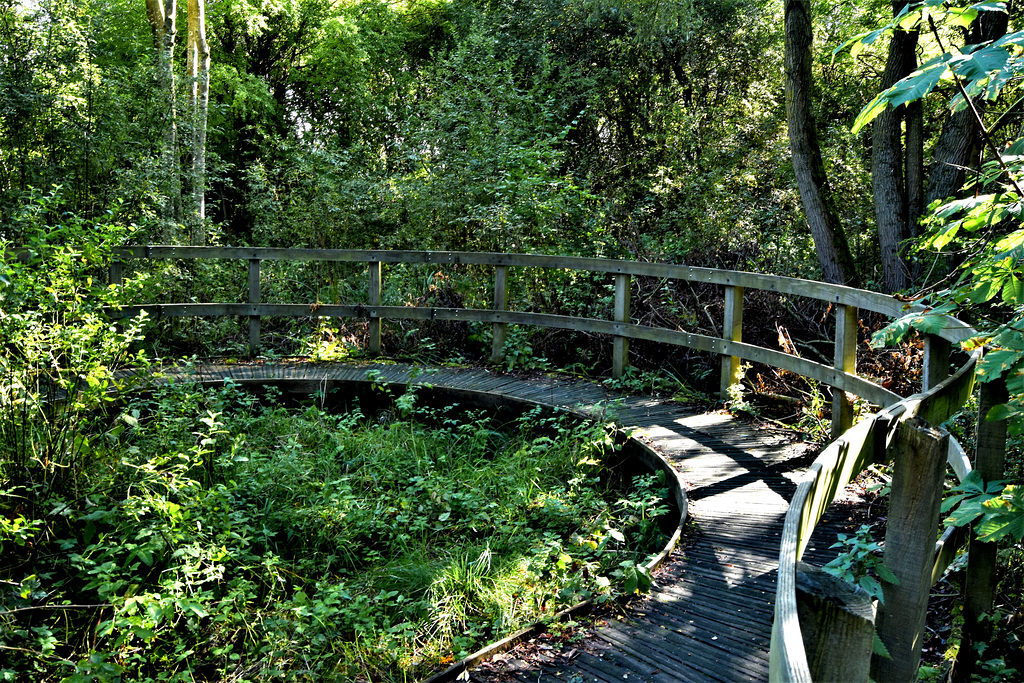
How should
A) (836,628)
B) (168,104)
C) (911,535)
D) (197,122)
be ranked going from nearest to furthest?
(836,628) < (911,535) < (168,104) < (197,122)

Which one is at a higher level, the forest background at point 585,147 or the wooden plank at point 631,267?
the forest background at point 585,147

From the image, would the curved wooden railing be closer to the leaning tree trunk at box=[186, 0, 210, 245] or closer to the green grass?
the green grass

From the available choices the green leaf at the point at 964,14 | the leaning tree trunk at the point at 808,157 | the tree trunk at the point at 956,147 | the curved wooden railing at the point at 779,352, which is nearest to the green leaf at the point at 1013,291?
the curved wooden railing at the point at 779,352

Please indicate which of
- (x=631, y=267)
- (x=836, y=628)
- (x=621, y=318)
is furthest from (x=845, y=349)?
(x=836, y=628)

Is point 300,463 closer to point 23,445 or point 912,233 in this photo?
point 23,445

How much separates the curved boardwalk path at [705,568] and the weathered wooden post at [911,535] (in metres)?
0.69

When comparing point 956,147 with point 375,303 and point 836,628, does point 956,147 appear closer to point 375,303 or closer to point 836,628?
point 375,303

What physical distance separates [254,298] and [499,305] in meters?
2.54

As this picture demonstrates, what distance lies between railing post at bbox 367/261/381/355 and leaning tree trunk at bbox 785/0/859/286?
437cm

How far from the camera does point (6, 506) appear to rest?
453 cm

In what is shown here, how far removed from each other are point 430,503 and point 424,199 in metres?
6.54

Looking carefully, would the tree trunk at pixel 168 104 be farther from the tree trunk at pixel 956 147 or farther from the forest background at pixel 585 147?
the tree trunk at pixel 956 147

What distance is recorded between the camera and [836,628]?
1.68 meters

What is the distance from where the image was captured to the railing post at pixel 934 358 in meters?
4.01
